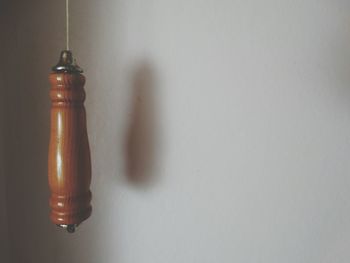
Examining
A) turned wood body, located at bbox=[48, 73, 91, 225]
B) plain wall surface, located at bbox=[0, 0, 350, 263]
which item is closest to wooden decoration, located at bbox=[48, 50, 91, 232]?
turned wood body, located at bbox=[48, 73, 91, 225]

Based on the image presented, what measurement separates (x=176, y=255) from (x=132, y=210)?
0.12m

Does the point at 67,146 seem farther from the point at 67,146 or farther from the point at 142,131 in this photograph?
the point at 142,131

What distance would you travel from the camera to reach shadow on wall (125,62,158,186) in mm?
492

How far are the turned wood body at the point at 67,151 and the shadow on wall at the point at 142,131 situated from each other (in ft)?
0.38

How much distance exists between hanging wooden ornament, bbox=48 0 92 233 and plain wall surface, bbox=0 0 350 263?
11 centimetres

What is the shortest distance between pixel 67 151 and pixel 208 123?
0.24m

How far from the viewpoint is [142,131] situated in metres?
0.50

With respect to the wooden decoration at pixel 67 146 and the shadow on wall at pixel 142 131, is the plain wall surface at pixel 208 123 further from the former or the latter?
the wooden decoration at pixel 67 146

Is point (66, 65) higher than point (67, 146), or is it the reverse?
point (66, 65)

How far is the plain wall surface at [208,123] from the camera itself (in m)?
0.45

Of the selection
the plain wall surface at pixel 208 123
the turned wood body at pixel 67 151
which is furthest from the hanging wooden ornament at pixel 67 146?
the plain wall surface at pixel 208 123

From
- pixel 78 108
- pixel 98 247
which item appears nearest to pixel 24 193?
pixel 98 247

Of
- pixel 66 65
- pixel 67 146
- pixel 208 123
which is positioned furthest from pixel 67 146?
pixel 208 123

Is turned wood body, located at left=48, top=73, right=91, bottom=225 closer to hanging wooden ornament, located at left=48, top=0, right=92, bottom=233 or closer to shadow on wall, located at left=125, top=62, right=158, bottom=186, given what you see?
hanging wooden ornament, located at left=48, top=0, right=92, bottom=233
